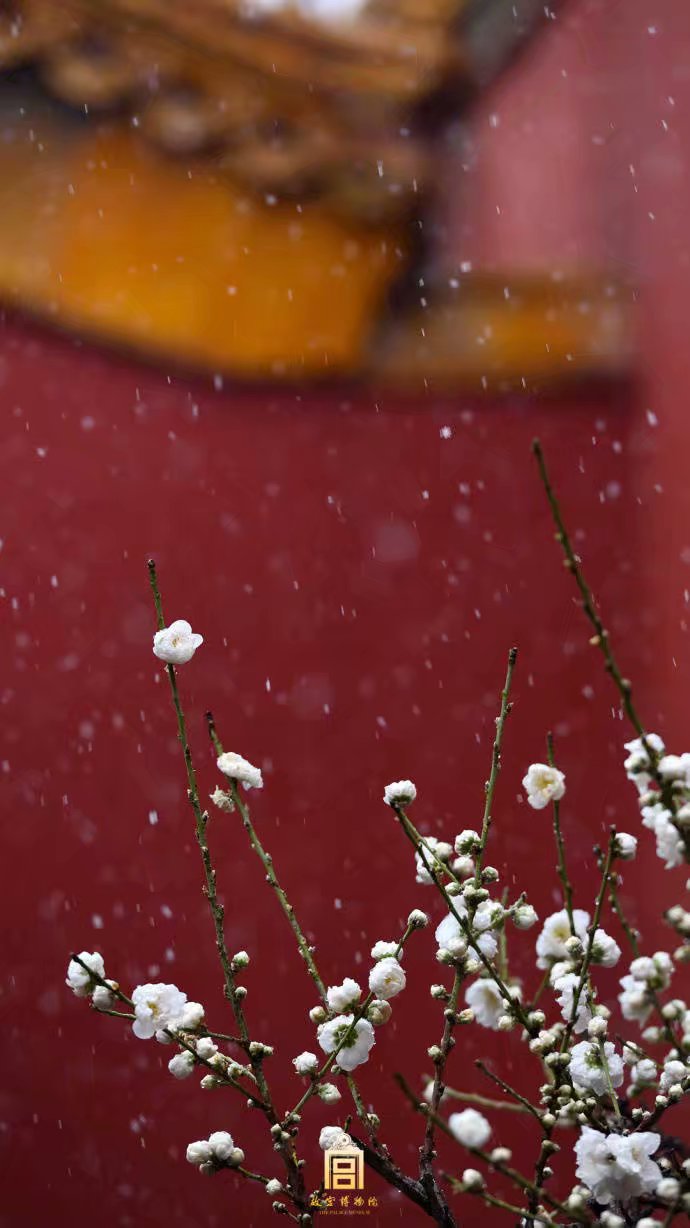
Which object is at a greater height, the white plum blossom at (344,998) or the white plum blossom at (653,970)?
the white plum blossom at (344,998)

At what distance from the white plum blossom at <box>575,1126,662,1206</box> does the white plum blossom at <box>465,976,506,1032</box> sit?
0.43 ft

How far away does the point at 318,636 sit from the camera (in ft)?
5.97

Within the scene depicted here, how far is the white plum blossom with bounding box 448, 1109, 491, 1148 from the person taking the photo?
568 mm

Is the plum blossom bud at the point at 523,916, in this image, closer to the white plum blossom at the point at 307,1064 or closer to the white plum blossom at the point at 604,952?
the white plum blossom at the point at 604,952

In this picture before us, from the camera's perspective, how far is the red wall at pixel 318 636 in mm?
1701

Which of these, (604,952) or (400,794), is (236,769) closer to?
(400,794)

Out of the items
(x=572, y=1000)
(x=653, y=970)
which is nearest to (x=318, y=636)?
(x=572, y=1000)

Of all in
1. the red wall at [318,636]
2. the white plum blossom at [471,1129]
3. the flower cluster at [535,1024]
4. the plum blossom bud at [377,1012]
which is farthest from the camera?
Result: the red wall at [318,636]

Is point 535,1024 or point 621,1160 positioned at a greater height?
point 535,1024

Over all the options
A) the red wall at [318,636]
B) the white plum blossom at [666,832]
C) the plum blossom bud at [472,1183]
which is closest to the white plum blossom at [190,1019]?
the plum blossom bud at [472,1183]

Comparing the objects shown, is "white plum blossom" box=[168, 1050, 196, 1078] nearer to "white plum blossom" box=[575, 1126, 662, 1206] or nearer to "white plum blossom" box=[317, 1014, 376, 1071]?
"white plum blossom" box=[317, 1014, 376, 1071]

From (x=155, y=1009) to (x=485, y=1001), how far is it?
233 mm

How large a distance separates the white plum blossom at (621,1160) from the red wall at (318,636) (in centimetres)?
104

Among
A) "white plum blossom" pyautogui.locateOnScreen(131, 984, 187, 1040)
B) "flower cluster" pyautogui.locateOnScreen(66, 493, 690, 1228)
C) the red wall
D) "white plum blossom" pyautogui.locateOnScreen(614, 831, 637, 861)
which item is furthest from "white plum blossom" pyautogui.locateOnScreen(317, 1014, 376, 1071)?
the red wall
